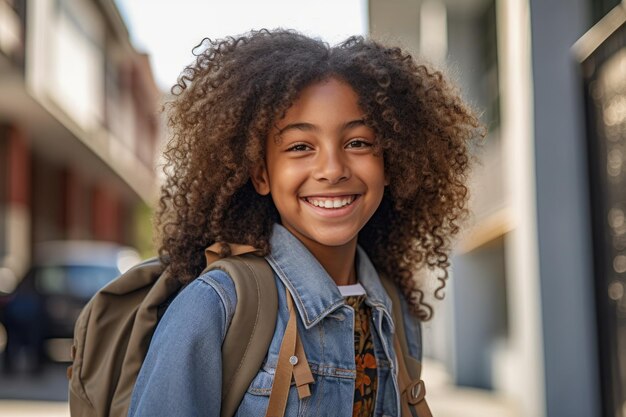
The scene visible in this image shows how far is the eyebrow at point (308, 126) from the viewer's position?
2.35m

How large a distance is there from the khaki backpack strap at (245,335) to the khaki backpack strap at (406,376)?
50cm

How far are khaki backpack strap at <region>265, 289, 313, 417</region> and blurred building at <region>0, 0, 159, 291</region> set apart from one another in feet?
36.9

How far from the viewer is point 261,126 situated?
7.86 feet

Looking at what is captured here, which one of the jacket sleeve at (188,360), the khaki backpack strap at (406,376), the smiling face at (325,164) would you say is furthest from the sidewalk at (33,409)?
the jacket sleeve at (188,360)

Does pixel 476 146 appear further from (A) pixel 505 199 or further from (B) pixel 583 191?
(A) pixel 505 199

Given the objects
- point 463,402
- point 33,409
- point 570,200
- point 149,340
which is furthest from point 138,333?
point 463,402

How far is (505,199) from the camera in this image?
10.6 m

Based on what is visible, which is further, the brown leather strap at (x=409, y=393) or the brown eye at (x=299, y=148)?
the brown leather strap at (x=409, y=393)

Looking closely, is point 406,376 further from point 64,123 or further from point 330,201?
point 64,123

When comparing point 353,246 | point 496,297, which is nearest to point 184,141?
point 353,246

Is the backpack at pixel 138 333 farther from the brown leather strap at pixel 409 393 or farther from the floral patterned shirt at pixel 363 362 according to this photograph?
the brown leather strap at pixel 409 393

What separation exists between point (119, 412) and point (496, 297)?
11377 mm

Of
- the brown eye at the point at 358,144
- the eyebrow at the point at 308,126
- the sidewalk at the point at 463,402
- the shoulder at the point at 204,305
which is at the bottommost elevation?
the sidewalk at the point at 463,402

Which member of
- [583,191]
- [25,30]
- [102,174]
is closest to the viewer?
[583,191]
